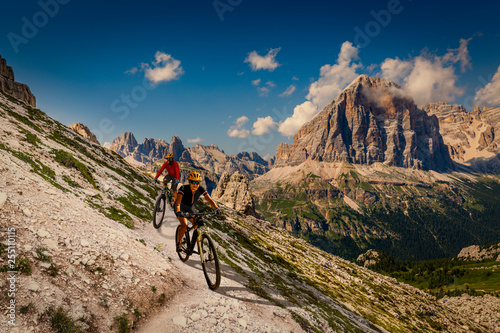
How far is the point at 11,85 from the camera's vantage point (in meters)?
58.2

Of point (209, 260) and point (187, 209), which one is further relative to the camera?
point (187, 209)

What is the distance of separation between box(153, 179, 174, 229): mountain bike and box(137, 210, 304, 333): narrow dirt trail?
9.28 feet

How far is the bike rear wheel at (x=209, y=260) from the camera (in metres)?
12.2

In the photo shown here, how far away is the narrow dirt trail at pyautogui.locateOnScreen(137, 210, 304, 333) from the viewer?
386 inches

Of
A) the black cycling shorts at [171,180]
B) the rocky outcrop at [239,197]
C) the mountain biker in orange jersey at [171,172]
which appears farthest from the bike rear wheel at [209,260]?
the rocky outcrop at [239,197]

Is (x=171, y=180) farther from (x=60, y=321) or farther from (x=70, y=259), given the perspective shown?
(x=60, y=321)

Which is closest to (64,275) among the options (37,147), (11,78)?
(37,147)

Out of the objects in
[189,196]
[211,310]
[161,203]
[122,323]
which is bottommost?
[122,323]

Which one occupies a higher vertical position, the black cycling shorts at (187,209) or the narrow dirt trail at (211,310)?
the black cycling shorts at (187,209)

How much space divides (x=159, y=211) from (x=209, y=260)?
10.0 metres

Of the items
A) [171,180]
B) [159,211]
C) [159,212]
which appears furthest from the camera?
[159,212]

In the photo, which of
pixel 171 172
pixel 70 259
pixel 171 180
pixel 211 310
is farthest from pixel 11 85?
pixel 211 310

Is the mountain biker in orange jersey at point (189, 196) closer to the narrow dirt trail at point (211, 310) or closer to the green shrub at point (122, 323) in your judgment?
the narrow dirt trail at point (211, 310)

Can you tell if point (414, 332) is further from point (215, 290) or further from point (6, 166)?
point (6, 166)
